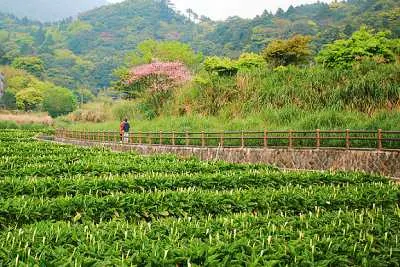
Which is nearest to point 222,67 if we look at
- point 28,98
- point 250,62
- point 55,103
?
point 250,62

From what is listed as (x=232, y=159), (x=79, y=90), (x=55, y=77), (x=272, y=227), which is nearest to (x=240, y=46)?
(x=79, y=90)

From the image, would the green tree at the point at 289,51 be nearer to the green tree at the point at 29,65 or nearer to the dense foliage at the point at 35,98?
the dense foliage at the point at 35,98

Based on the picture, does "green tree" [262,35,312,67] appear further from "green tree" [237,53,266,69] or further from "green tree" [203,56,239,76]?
"green tree" [203,56,239,76]

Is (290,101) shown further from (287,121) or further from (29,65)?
(29,65)

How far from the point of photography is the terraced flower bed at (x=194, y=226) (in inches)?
205

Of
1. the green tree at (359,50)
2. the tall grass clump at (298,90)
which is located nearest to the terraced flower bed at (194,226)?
the tall grass clump at (298,90)

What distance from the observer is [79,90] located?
12694 centimetres

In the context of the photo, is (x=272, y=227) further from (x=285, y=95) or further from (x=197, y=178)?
(x=285, y=95)

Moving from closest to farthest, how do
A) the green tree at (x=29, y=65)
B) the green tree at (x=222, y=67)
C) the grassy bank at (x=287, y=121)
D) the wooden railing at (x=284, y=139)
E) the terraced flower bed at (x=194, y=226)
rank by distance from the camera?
the terraced flower bed at (x=194, y=226) < the wooden railing at (x=284, y=139) < the grassy bank at (x=287, y=121) < the green tree at (x=222, y=67) < the green tree at (x=29, y=65)

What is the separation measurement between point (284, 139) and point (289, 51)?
1823cm

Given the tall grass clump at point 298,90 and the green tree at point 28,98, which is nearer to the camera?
the tall grass clump at point 298,90

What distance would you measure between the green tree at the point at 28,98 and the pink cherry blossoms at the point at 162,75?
54058mm

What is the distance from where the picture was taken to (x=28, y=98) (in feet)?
307

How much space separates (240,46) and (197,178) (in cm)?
8823
